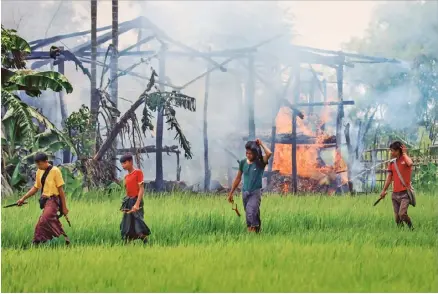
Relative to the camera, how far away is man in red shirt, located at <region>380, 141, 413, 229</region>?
8.32 m

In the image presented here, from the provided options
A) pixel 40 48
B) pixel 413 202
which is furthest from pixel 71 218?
pixel 413 202

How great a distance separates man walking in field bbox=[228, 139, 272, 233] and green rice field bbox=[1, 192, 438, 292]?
27cm

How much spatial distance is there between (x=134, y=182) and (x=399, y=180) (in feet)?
9.09

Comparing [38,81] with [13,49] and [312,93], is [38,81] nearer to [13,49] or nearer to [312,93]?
[13,49]

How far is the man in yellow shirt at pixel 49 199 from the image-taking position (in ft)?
23.9

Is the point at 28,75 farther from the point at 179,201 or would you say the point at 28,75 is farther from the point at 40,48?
the point at 179,201

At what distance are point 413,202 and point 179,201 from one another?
8.72 ft

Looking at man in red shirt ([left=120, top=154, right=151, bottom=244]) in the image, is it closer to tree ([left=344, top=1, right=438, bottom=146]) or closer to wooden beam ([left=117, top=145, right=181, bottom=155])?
wooden beam ([left=117, top=145, right=181, bottom=155])

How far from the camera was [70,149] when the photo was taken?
9.76 meters

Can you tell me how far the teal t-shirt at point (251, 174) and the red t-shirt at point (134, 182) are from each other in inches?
40.2

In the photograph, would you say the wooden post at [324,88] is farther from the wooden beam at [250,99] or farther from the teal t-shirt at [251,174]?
the teal t-shirt at [251,174]

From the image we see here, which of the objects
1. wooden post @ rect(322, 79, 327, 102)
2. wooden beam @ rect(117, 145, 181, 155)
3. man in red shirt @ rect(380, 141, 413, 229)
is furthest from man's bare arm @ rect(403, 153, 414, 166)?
wooden beam @ rect(117, 145, 181, 155)

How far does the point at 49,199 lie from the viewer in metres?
7.34

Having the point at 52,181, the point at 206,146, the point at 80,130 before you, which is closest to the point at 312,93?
the point at 206,146
